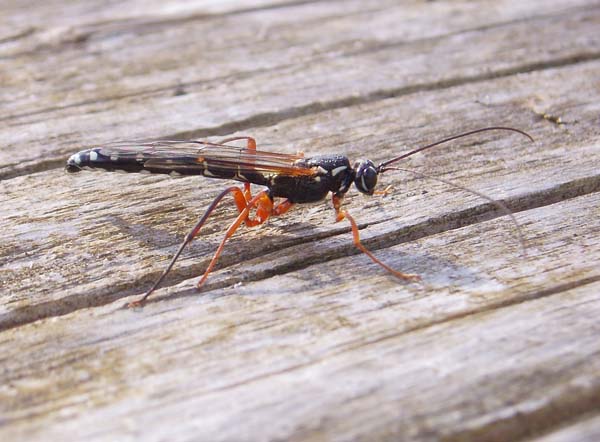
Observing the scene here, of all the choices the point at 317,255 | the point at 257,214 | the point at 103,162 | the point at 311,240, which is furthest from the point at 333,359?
the point at 103,162

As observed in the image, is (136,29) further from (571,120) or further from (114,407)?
(114,407)

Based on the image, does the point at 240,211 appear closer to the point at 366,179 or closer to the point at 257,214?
the point at 257,214

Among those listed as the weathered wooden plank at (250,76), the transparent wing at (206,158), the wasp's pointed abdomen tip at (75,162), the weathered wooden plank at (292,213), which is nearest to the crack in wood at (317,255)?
the weathered wooden plank at (292,213)

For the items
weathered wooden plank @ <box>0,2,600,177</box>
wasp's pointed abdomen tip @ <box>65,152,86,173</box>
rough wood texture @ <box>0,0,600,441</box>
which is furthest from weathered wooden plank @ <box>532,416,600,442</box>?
weathered wooden plank @ <box>0,2,600,177</box>

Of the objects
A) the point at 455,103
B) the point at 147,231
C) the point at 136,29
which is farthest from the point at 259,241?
the point at 136,29

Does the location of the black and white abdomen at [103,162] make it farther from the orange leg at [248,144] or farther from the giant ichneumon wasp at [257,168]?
the orange leg at [248,144]

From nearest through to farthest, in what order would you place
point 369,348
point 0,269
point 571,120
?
point 369,348
point 0,269
point 571,120
